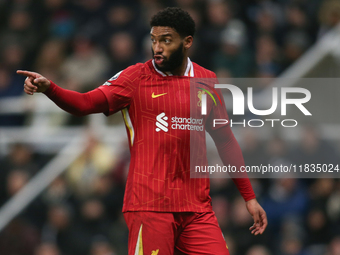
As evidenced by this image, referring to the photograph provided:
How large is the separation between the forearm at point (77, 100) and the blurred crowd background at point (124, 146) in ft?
11.9

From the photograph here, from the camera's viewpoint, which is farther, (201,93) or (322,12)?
(322,12)

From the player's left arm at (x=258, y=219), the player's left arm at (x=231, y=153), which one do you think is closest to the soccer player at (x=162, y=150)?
the player's left arm at (x=231, y=153)

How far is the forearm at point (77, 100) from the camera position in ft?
11.6

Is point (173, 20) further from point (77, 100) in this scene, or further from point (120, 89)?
point (77, 100)

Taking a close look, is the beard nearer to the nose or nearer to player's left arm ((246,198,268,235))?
the nose

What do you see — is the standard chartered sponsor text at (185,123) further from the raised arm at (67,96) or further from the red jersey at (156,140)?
the raised arm at (67,96)

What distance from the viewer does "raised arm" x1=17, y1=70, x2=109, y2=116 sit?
3.39m

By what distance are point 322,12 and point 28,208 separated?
546 cm

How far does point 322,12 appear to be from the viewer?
334 inches

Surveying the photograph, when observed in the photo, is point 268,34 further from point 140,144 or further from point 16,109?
point 140,144

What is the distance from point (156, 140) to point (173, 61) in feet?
1.96

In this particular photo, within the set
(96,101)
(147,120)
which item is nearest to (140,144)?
(147,120)

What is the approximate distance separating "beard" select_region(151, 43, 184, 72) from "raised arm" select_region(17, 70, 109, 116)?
51 centimetres

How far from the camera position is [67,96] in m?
3.58
